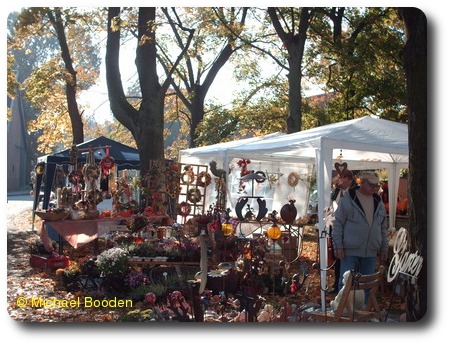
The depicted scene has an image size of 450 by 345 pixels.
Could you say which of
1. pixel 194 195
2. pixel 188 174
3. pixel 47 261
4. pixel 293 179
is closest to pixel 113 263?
pixel 47 261

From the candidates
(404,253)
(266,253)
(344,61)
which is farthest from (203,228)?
(404,253)

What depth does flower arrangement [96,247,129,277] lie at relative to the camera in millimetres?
6277

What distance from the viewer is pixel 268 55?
25.5 ft

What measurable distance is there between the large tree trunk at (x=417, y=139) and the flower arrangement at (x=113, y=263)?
2.67 m

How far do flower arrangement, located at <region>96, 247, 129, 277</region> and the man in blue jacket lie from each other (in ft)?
6.75

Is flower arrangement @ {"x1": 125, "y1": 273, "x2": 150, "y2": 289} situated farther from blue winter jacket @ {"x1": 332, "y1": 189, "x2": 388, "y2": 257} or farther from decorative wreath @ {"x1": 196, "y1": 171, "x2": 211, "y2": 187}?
decorative wreath @ {"x1": 196, "y1": 171, "x2": 211, "y2": 187}

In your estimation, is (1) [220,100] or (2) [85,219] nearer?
(1) [220,100]

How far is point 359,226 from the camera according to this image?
18.3 ft

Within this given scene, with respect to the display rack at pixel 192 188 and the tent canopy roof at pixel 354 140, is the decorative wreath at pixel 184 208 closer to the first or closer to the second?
the display rack at pixel 192 188

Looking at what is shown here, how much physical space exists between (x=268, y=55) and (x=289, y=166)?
410 cm

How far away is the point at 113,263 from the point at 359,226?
2339mm

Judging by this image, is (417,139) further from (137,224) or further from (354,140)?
(137,224)

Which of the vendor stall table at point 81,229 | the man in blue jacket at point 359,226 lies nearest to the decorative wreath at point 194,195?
the vendor stall table at point 81,229
